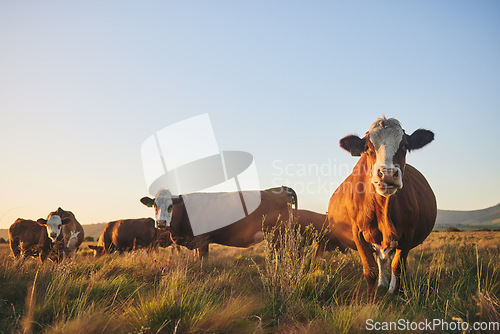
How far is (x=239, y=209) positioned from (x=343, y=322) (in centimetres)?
741

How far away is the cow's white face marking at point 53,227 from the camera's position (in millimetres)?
12281

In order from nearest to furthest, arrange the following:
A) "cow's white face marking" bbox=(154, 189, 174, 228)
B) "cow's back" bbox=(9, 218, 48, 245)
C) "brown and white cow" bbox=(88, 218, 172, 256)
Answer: "cow's white face marking" bbox=(154, 189, 174, 228), "cow's back" bbox=(9, 218, 48, 245), "brown and white cow" bbox=(88, 218, 172, 256)

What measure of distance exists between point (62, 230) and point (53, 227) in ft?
3.37

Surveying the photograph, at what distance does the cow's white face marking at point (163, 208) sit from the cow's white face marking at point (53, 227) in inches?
169

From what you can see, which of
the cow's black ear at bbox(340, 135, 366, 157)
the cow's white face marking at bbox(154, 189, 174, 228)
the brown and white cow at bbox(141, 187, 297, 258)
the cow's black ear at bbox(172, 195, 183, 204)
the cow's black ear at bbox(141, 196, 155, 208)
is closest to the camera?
the cow's black ear at bbox(340, 135, 366, 157)

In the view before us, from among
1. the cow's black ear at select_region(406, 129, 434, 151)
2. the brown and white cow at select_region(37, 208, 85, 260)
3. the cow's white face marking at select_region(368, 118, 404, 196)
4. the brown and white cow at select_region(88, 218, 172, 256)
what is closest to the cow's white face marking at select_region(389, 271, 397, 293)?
the cow's white face marking at select_region(368, 118, 404, 196)

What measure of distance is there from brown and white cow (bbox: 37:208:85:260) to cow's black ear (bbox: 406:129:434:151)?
10425mm

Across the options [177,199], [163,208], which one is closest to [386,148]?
[163,208]

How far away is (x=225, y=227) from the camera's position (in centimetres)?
1048

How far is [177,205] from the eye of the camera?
11.0 meters

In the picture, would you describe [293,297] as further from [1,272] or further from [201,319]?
[1,272]

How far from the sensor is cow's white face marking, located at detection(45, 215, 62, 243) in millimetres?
12281

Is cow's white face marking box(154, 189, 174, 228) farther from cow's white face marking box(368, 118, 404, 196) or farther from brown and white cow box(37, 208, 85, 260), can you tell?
cow's white face marking box(368, 118, 404, 196)

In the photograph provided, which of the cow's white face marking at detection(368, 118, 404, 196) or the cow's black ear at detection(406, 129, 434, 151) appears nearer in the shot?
the cow's white face marking at detection(368, 118, 404, 196)
